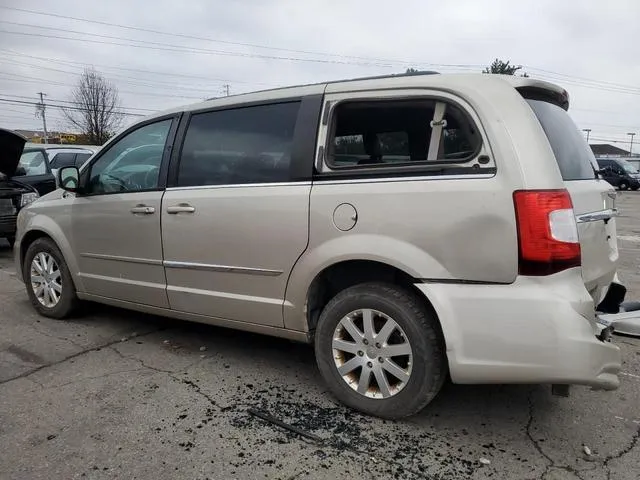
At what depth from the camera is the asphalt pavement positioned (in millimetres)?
2500

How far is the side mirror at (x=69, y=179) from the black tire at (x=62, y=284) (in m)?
0.64

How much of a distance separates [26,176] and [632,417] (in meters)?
9.97

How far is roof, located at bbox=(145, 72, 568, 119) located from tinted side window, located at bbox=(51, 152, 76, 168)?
803 cm

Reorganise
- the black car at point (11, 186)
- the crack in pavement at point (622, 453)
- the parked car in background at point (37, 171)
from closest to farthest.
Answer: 1. the crack in pavement at point (622, 453)
2. the black car at point (11, 186)
3. the parked car in background at point (37, 171)

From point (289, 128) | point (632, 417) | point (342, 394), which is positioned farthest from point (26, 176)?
point (632, 417)

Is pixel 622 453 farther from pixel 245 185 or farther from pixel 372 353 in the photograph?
pixel 245 185

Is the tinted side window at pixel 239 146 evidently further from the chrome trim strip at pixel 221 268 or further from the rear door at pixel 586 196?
the rear door at pixel 586 196

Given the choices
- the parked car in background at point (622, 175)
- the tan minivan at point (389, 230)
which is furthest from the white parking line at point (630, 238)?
the parked car in background at point (622, 175)

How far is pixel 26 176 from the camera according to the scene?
9562 millimetres

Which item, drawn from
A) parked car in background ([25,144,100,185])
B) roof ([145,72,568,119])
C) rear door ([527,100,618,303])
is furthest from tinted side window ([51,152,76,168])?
rear door ([527,100,618,303])

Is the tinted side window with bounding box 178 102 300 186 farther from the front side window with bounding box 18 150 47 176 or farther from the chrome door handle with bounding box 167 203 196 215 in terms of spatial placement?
the front side window with bounding box 18 150 47 176

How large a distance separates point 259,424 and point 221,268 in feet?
3.41

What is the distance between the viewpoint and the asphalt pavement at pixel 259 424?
2500 millimetres

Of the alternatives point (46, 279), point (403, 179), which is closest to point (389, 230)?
point (403, 179)
